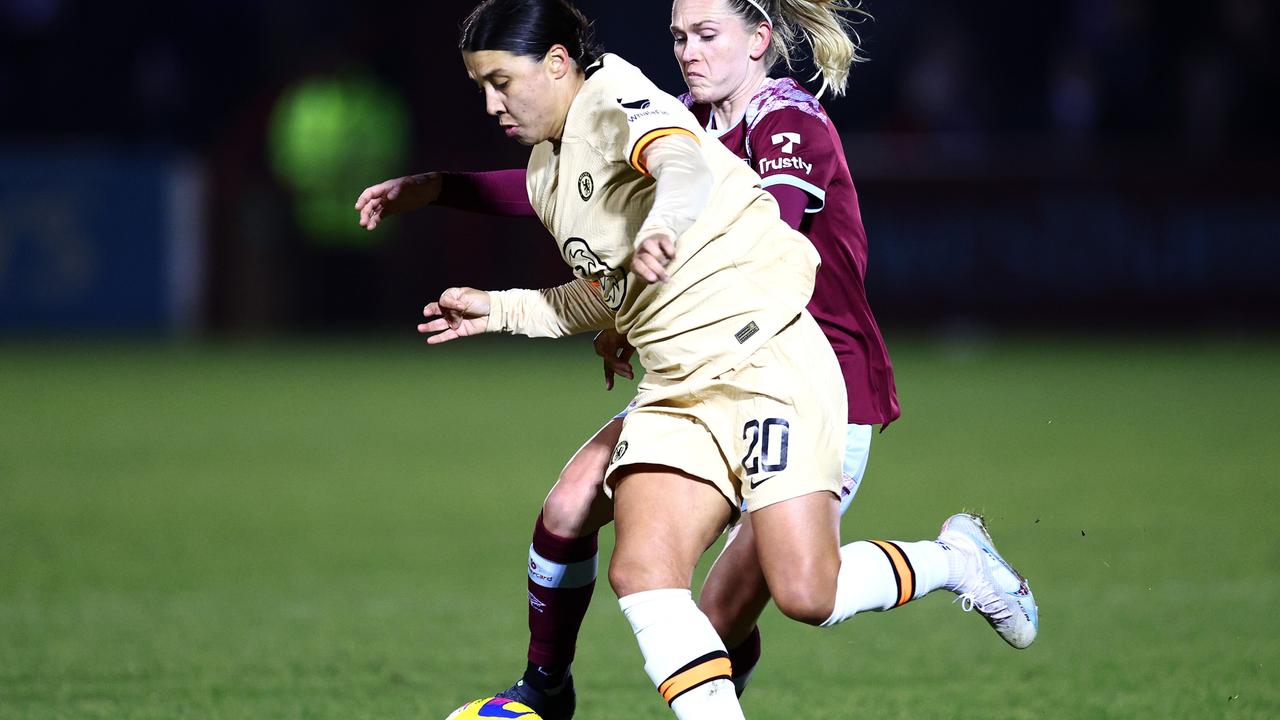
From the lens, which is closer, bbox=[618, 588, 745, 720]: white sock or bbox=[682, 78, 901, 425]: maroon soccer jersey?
bbox=[618, 588, 745, 720]: white sock

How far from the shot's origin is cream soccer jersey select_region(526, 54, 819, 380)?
3.62 meters

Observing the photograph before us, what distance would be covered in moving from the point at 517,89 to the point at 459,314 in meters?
0.65

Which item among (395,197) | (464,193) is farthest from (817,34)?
(395,197)

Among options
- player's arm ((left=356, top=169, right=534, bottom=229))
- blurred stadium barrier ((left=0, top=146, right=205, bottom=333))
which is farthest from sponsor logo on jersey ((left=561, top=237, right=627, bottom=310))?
blurred stadium barrier ((left=0, top=146, right=205, bottom=333))

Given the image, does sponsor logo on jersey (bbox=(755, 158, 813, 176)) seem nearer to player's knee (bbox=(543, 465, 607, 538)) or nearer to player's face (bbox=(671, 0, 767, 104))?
player's face (bbox=(671, 0, 767, 104))

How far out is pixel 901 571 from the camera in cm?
385

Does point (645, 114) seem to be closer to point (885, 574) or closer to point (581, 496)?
point (581, 496)

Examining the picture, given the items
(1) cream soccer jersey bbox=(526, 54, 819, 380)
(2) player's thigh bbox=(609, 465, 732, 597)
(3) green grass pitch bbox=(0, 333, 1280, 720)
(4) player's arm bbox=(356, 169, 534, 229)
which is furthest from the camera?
(3) green grass pitch bbox=(0, 333, 1280, 720)

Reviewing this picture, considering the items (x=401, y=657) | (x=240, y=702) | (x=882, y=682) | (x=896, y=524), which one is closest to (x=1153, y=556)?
(x=896, y=524)

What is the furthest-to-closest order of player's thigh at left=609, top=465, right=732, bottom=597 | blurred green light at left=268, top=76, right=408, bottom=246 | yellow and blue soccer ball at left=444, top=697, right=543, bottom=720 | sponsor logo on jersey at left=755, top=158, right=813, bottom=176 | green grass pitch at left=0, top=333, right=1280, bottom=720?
blurred green light at left=268, top=76, right=408, bottom=246
green grass pitch at left=0, top=333, right=1280, bottom=720
yellow and blue soccer ball at left=444, top=697, right=543, bottom=720
sponsor logo on jersey at left=755, top=158, right=813, bottom=176
player's thigh at left=609, top=465, right=732, bottom=597

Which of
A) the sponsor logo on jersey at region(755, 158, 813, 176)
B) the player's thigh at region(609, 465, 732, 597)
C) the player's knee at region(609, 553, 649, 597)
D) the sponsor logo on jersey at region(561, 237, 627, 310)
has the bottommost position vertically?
the player's knee at region(609, 553, 649, 597)

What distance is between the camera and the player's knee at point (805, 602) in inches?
139

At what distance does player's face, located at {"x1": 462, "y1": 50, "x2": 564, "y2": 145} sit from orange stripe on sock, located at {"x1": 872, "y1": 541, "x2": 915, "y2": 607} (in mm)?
1238

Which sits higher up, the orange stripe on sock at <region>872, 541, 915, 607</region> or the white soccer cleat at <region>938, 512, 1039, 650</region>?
the orange stripe on sock at <region>872, 541, 915, 607</region>
